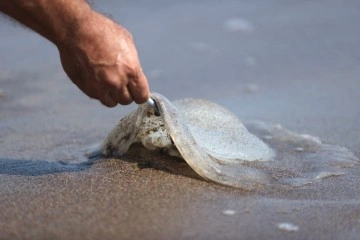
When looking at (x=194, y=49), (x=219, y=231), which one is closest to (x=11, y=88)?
(x=194, y=49)

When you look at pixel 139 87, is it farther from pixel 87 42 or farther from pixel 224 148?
pixel 224 148

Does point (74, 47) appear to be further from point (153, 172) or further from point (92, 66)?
point (153, 172)

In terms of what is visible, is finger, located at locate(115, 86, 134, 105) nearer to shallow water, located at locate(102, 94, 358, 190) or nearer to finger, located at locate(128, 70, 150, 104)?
finger, located at locate(128, 70, 150, 104)

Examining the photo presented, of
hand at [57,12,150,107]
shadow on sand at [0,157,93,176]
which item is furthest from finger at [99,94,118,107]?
shadow on sand at [0,157,93,176]

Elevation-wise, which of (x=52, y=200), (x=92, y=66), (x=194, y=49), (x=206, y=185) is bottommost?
(x=52, y=200)

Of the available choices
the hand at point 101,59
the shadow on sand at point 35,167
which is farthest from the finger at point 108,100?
the shadow on sand at point 35,167

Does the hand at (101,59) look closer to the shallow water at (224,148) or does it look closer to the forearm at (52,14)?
the forearm at (52,14)

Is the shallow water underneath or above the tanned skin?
underneath

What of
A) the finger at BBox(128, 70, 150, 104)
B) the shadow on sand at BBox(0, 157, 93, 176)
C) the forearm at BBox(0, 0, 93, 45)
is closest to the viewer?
the forearm at BBox(0, 0, 93, 45)
